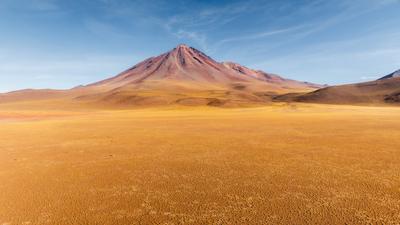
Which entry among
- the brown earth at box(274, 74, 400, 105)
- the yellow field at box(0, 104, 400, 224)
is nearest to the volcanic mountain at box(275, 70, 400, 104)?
the brown earth at box(274, 74, 400, 105)

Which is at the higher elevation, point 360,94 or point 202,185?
point 360,94

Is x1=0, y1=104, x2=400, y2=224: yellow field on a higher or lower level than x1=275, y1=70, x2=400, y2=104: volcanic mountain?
lower

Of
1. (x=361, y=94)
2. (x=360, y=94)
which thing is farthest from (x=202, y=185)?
(x=361, y=94)

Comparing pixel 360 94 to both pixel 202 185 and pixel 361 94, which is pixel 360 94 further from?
pixel 202 185

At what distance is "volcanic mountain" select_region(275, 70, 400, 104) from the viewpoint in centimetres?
11494

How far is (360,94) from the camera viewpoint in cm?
12700

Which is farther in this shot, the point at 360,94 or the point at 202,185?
the point at 360,94

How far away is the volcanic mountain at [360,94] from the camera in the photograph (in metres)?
115

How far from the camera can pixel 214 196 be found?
7.18m

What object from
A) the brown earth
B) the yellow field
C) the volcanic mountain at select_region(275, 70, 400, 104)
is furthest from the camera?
the volcanic mountain at select_region(275, 70, 400, 104)

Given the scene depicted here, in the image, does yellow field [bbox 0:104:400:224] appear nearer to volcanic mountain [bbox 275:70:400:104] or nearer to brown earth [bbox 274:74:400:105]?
brown earth [bbox 274:74:400:105]

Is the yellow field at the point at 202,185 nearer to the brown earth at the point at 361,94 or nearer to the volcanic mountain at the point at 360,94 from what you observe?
the brown earth at the point at 361,94

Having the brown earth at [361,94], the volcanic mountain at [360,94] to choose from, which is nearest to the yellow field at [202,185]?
the brown earth at [361,94]

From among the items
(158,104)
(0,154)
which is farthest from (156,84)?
(0,154)
